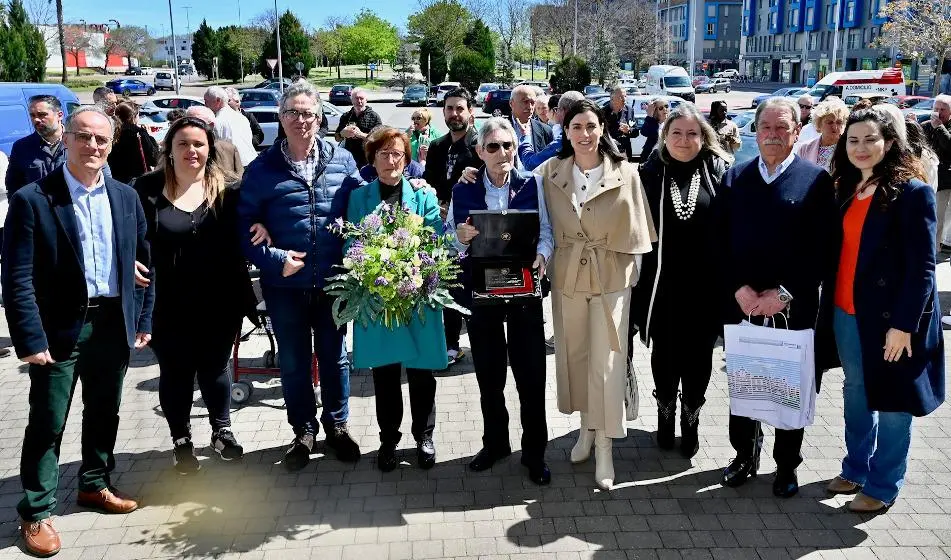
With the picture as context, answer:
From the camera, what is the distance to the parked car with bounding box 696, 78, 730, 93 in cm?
5662

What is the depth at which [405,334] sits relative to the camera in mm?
4395

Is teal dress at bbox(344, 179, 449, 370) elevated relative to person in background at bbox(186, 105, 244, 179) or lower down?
lower down

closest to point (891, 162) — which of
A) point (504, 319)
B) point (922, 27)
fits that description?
point (504, 319)

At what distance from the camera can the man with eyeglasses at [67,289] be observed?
141 inches

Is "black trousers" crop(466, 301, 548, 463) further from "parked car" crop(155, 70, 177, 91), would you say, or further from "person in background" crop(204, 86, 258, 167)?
"parked car" crop(155, 70, 177, 91)

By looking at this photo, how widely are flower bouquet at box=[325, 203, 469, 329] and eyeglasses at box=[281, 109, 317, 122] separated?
61 centimetres

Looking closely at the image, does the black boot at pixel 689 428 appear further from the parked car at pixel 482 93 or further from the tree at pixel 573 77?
the tree at pixel 573 77

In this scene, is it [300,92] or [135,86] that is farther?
[135,86]

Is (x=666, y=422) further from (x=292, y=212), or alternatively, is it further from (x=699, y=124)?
(x=292, y=212)

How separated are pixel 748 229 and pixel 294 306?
253 centimetres

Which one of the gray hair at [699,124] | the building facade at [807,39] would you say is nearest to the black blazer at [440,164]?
the gray hair at [699,124]

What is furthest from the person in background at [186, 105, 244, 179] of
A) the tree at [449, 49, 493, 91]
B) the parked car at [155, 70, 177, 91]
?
the parked car at [155, 70, 177, 91]

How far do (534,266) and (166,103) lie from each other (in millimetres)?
27736

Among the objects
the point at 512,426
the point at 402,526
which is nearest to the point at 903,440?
the point at 512,426
